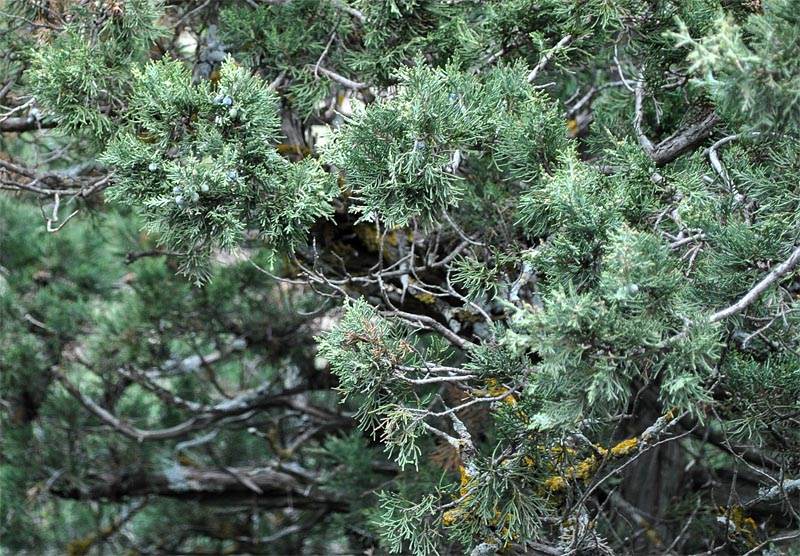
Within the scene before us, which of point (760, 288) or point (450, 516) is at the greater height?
point (760, 288)

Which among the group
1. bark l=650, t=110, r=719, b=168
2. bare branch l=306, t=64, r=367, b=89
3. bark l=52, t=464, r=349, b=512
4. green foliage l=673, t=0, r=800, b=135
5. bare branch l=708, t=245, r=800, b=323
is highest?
green foliage l=673, t=0, r=800, b=135

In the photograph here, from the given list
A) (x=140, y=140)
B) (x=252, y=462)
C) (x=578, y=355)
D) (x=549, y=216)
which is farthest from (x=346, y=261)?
(x=252, y=462)

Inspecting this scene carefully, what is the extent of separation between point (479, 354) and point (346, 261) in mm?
682

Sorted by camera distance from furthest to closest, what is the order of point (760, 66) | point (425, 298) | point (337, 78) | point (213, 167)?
point (425, 298) → point (337, 78) → point (213, 167) → point (760, 66)

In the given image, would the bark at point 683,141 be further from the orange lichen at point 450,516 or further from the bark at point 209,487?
the bark at point 209,487

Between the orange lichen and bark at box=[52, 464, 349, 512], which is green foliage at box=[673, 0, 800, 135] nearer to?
the orange lichen

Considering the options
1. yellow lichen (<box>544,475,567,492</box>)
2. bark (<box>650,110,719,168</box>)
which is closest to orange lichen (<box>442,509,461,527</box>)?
yellow lichen (<box>544,475,567,492</box>)

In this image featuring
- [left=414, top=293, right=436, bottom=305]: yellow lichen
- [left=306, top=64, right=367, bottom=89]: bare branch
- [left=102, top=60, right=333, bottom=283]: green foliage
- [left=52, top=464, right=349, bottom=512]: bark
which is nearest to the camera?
[left=102, top=60, right=333, bottom=283]: green foliage

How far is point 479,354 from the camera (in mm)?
1237

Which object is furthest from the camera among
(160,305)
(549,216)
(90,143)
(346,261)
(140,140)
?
(160,305)

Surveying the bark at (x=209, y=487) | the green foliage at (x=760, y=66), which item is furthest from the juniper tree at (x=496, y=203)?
the bark at (x=209, y=487)

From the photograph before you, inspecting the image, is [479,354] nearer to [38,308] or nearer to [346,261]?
[346,261]

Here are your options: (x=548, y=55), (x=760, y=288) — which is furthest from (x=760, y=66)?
(x=548, y=55)

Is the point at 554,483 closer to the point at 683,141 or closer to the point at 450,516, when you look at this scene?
the point at 450,516
